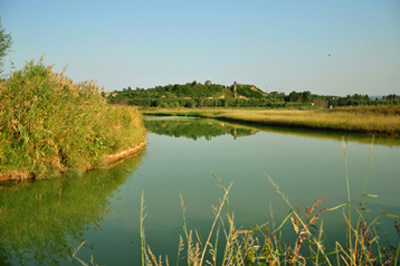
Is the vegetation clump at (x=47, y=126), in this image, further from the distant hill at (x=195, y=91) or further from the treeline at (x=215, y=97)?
the distant hill at (x=195, y=91)

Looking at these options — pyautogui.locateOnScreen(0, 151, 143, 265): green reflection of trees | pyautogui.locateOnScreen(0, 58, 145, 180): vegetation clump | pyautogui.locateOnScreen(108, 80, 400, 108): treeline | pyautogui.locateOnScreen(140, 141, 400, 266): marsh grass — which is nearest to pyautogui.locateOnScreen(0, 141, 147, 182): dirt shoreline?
pyautogui.locateOnScreen(0, 58, 145, 180): vegetation clump

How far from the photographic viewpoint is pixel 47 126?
8016 mm

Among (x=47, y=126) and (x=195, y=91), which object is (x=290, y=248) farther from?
(x=195, y=91)

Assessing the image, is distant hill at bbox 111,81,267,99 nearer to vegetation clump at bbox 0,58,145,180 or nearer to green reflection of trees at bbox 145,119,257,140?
green reflection of trees at bbox 145,119,257,140

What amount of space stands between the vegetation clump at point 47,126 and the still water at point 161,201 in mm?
493

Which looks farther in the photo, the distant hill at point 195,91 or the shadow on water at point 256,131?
the distant hill at point 195,91

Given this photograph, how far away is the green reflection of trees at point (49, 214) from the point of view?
4.20 m

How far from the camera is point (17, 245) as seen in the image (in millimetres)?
4352

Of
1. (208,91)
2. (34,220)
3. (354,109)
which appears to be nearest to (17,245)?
(34,220)

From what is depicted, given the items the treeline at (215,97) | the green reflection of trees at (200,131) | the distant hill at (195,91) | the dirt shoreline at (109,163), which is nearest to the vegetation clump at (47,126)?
the dirt shoreline at (109,163)

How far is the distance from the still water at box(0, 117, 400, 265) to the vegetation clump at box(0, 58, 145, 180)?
1.62ft

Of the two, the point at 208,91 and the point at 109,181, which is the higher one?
the point at 208,91

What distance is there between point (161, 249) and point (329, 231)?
2.60 m

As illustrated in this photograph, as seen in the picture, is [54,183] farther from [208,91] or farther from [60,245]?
[208,91]
